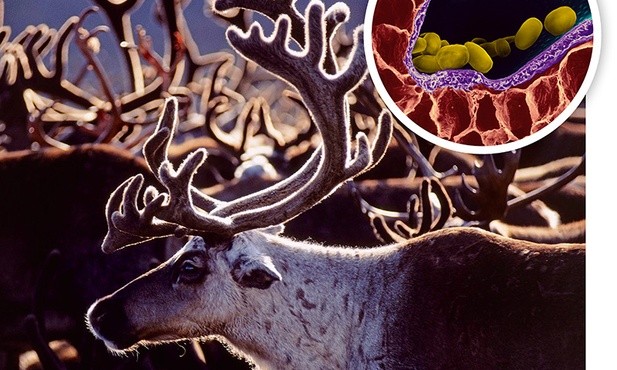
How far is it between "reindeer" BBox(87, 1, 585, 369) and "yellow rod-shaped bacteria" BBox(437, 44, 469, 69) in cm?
26

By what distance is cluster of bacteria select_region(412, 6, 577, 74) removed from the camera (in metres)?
2.38

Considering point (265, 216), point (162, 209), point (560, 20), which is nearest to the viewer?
point (162, 209)

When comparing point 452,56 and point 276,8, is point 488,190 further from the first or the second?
point 276,8

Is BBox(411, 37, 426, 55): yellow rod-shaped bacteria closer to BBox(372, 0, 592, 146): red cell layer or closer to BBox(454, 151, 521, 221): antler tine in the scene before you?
BBox(372, 0, 592, 146): red cell layer

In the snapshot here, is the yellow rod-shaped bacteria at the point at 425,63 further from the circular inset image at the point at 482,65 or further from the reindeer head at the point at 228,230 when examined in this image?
the reindeer head at the point at 228,230

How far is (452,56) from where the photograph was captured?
2.38 metres

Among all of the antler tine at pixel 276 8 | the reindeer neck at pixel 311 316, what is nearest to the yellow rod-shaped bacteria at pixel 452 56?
the antler tine at pixel 276 8

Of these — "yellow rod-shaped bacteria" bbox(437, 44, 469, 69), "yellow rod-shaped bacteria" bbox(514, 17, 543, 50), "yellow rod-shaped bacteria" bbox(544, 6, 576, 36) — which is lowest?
"yellow rod-shaped bacteria" bbox(437, 44, 469, 69)

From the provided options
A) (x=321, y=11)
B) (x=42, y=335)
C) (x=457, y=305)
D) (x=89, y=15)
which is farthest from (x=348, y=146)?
(x=42, y=335)

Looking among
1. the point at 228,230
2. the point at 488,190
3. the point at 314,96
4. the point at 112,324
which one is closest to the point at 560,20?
the point at 488,190

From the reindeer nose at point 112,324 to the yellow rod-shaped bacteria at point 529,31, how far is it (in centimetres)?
151

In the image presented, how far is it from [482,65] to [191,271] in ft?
3.71

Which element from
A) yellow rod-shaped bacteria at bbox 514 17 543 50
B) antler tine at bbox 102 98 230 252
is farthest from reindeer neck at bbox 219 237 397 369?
yellow rod-shaped bacteria at bbox 514 17 543 50

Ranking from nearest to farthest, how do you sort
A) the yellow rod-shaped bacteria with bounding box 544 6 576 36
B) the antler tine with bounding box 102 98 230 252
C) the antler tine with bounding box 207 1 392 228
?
the antler tine with bounding box 102 98 230 252
the antler tine with bounding box 207 1 392 228
the yellow rod-shaped bacteria with bounding box 544 6 576 36
